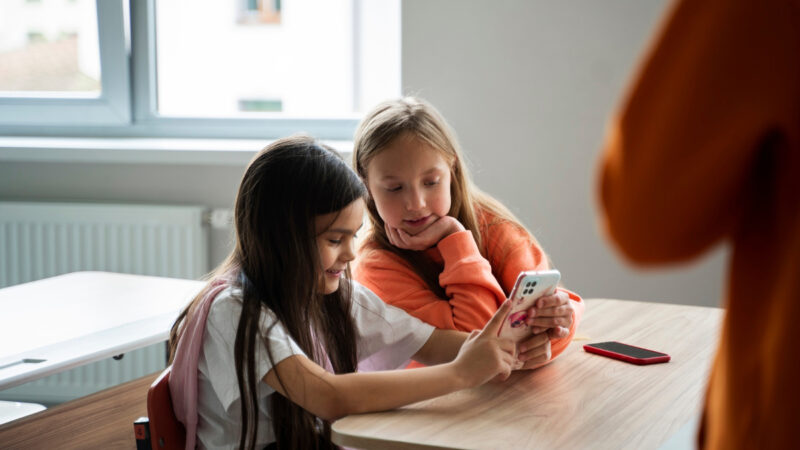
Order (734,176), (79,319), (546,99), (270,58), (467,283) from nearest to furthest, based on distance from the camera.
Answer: (734,176) → (467,283) → (79,319) → (546,99) → (270,58)

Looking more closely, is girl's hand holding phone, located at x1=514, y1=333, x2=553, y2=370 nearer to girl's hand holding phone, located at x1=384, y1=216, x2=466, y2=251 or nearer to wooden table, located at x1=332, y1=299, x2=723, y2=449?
wooden table, located at x1=332, y1=299, x2=723, y2=449

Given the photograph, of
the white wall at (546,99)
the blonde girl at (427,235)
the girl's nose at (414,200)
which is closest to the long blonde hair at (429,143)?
the blonde girl at (427,235)

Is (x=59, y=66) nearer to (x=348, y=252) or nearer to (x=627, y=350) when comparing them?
(x=348, y=252)

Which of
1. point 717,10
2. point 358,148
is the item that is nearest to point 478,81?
point 358,148

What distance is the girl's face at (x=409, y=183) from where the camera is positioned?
1.76 meters

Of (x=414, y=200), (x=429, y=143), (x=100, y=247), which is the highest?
(x=429, y=143)

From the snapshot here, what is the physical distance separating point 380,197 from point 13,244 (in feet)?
7.59

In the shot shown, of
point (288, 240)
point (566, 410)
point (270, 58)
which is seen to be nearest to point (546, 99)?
point (270, 58)

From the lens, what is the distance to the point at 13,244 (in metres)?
3.55

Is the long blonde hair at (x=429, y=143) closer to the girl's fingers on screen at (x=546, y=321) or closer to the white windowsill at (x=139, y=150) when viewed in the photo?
the girl's fingers on screen at (x=546, y=321)

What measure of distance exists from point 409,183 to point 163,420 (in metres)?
0.66

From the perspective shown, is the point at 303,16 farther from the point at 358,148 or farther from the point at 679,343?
the point at 679,343

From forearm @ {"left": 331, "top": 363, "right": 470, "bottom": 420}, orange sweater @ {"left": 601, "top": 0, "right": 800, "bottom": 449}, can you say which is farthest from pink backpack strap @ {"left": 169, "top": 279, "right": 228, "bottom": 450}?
orange sweater @ {"left": 601, "top": 0, "right": 800, "bottom": 449}

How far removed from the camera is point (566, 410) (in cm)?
133
